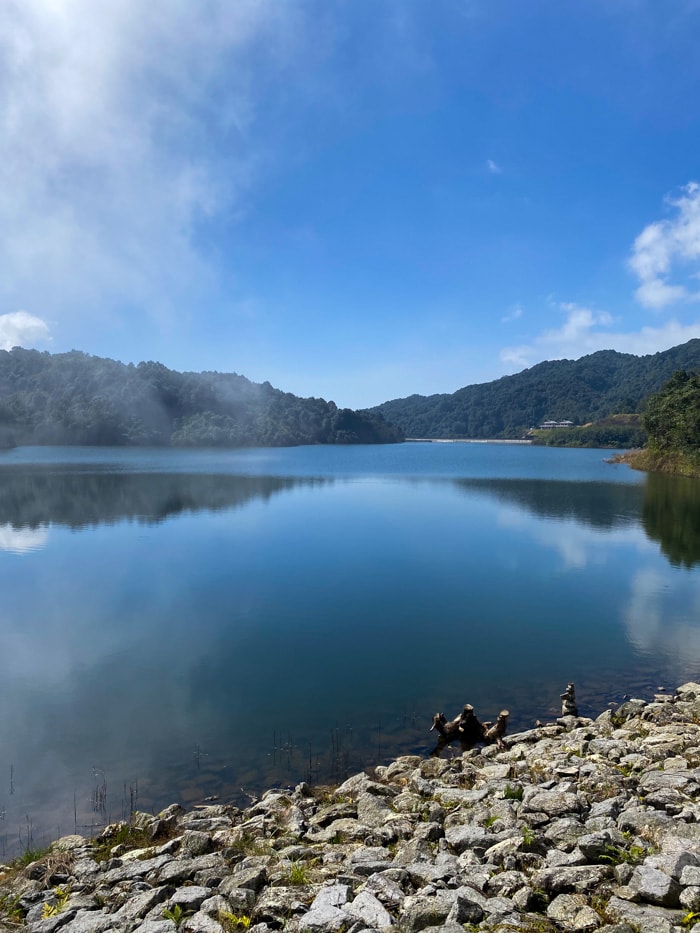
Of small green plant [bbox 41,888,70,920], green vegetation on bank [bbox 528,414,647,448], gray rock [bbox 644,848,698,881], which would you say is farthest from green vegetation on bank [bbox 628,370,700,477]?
green vegetation on bank [bbox 528,414,647,448]

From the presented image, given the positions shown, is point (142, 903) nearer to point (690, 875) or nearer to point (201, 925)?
point (201, 925)

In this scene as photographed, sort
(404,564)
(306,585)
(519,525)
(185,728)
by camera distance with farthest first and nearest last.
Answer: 1. (519,525)
2. (404,564)
3. (306,585)
4. (185,728)

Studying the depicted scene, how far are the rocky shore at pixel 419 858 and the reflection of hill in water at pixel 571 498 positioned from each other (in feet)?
100

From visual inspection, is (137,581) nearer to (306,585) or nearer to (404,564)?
(306,585)

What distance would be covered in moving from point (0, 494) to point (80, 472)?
21246 mm

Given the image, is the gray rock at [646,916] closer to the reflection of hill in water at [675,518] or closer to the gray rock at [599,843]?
the gray rock at [599,843]

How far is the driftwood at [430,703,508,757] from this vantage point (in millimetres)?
11334

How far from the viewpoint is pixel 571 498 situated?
48906mm

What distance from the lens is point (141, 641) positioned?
16.8 m

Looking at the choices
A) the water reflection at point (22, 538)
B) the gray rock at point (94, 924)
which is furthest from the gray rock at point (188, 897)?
the water reflection at point (22, 538)

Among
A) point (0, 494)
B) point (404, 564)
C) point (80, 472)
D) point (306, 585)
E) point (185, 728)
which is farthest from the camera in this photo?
point (80, 472)

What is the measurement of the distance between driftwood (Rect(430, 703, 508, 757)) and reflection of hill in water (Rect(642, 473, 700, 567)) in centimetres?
1946

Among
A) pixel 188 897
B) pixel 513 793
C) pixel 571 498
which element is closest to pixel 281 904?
pixel 188 897

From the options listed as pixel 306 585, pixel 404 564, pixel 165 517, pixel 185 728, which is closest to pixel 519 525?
pixel 404 564
